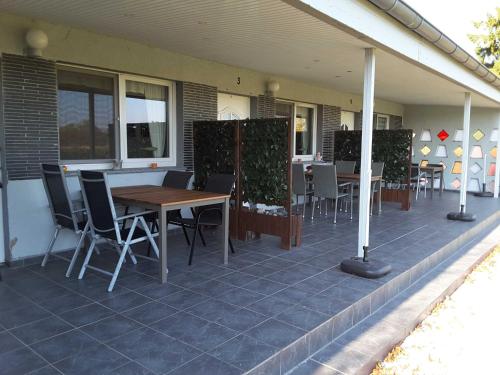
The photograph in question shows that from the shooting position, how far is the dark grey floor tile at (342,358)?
8.19 ft

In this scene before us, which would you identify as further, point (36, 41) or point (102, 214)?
point (36, 41)

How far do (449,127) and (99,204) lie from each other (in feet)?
35.2

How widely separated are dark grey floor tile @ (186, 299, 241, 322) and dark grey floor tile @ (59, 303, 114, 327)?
1.94 feet

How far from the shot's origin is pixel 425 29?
13.5 ft

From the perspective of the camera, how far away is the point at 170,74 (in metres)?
5.47

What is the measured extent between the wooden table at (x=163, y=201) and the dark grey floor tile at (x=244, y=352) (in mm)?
1261

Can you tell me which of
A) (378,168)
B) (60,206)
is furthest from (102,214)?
(378,168)

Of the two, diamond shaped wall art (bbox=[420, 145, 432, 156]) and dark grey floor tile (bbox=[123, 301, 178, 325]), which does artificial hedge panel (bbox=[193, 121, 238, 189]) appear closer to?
dark grey floor tile (bbox=[123, 301, 178, 325])

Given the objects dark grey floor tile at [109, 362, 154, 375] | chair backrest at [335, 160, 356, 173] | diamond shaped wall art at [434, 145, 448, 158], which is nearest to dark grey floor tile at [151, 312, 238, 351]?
dark grey floor tile at [109, 362, 154, 375]

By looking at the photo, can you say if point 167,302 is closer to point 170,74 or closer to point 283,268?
point 283,268

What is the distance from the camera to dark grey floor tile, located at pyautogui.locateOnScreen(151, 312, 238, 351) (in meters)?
2.55

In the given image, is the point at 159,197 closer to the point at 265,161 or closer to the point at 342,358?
the point at 265,161

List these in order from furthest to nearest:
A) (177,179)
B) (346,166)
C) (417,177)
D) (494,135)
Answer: (494,135), (417,177), (346,166), (177,179)

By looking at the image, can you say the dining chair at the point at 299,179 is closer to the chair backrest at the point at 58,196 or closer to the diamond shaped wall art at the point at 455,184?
the chair backrest at the point at 58,196
